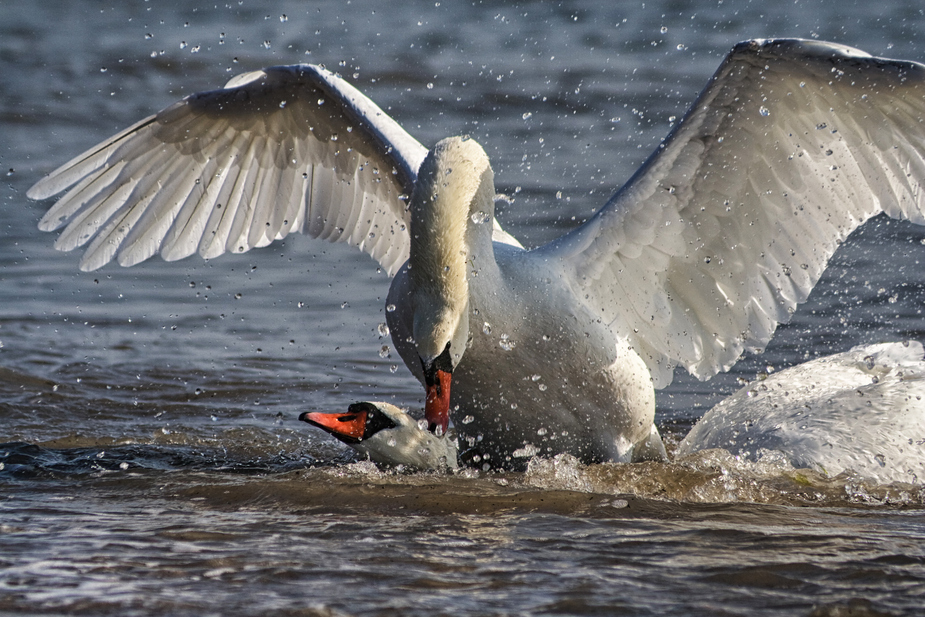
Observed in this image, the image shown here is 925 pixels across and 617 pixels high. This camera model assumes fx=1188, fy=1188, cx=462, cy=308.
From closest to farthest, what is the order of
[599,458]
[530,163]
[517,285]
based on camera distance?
[517,285] → [599,458] → [530,163]

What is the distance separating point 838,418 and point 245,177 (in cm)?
371

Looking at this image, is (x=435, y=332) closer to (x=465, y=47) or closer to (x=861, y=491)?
(x=861, y=491)

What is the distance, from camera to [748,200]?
5.62m

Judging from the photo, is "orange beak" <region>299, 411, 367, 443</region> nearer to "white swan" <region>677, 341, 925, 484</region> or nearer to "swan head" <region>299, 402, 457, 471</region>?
"swan head" <region>299, 402, 457, 471</region>

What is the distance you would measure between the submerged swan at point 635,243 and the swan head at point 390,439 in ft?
0.84

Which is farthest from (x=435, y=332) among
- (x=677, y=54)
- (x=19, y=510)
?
(x=677, y=54)

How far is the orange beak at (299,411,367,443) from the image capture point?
5266 mm

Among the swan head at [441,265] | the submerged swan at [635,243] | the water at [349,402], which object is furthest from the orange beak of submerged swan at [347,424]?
the swan head at [441,265]

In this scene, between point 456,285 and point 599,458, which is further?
point 599,458

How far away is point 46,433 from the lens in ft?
21.1

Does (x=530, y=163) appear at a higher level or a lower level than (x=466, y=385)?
higher

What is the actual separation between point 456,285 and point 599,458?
4.99 ft

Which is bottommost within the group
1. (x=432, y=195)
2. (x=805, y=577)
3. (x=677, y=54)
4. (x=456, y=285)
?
(x=805, y=577)

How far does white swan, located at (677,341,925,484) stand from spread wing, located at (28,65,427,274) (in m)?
2.24
